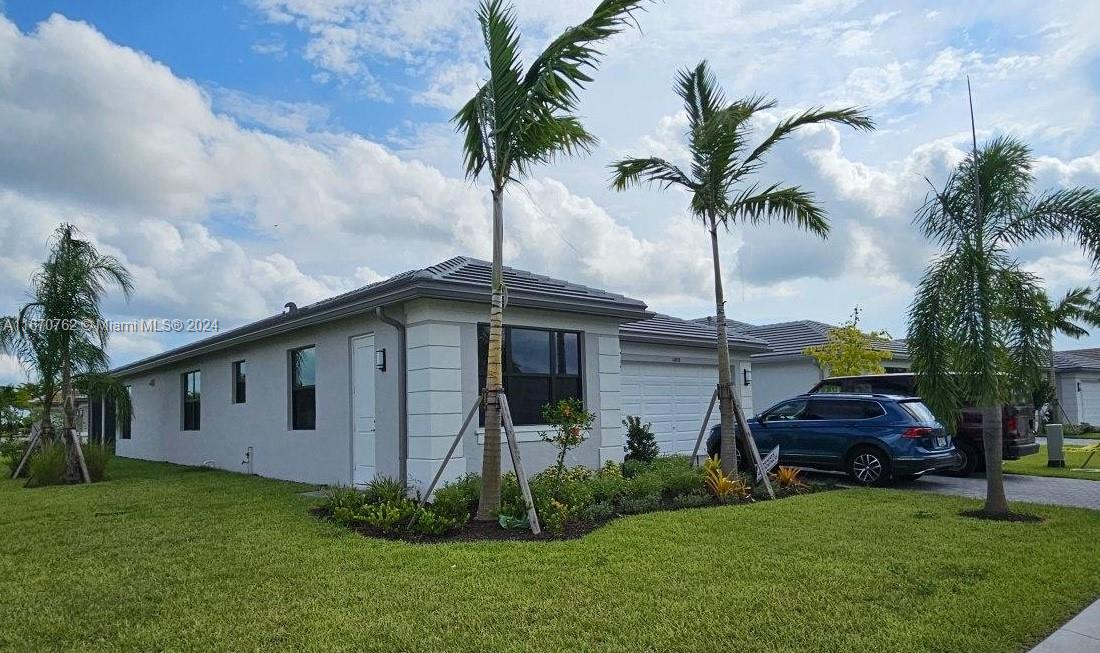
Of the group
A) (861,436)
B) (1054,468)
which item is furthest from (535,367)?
(1054,468)

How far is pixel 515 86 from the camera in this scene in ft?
27.9

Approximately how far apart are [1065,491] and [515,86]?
10.4m

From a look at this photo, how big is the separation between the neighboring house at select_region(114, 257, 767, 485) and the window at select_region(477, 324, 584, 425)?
2 centimetres

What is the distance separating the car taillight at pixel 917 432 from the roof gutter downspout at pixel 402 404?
780 cm

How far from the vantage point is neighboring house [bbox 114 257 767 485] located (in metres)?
10.4

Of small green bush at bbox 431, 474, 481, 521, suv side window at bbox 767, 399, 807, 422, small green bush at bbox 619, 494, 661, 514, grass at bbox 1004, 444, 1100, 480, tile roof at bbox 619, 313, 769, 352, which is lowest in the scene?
grass at bbox 1004, 444, 1100, 480

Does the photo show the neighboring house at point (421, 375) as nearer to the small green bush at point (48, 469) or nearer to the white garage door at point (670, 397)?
the white garage door at point (670, 397)

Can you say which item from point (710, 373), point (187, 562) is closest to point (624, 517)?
point (187, 562)

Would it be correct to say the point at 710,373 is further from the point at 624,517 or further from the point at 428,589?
the point at 428,589

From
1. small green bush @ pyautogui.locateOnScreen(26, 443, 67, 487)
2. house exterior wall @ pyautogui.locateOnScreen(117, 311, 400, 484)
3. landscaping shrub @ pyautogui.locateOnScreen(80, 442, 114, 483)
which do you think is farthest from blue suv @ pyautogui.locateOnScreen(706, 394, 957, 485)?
small green bush @ pyautogui.locateOnScreen(26, 443, 67, 487)

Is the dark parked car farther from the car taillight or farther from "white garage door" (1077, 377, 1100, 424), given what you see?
"white garage door" (1077, 377, 1100, 424)

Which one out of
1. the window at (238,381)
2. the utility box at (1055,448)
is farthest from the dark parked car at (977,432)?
the window at (238,381)

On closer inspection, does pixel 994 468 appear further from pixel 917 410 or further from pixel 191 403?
pixel 191 403

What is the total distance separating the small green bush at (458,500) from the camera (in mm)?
8406
